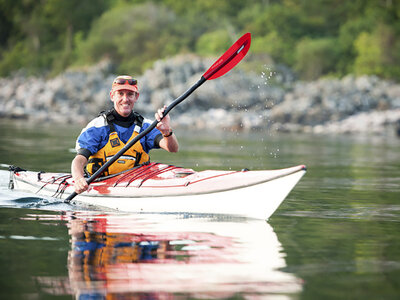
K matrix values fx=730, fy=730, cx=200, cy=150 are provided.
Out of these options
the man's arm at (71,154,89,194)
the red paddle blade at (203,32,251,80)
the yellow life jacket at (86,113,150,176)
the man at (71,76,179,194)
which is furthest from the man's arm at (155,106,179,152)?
the man's arm at (71,154,89,194)

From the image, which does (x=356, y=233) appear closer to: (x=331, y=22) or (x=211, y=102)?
(x=211, y=102)

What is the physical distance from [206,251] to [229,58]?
10.0 ft

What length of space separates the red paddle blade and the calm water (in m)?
1.61

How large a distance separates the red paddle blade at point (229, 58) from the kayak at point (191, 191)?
113 centimetres

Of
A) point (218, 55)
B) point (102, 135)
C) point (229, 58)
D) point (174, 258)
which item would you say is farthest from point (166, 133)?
point (218, 55)

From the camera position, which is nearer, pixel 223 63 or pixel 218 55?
pixel 223 63

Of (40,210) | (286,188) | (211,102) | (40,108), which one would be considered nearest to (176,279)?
(286,188)

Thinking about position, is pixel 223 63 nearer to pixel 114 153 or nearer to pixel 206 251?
pixel 114 153

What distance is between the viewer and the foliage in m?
41.3

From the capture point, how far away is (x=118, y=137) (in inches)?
296

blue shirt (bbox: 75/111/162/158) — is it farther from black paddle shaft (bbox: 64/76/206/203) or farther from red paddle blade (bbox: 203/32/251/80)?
red paddle blade (bbox: 203/32/251/80)

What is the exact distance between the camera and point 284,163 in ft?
44.6

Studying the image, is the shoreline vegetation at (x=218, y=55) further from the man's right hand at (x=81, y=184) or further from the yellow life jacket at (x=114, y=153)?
the man's right hand at (x=81, y=184)

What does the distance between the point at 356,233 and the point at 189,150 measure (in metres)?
10.9
